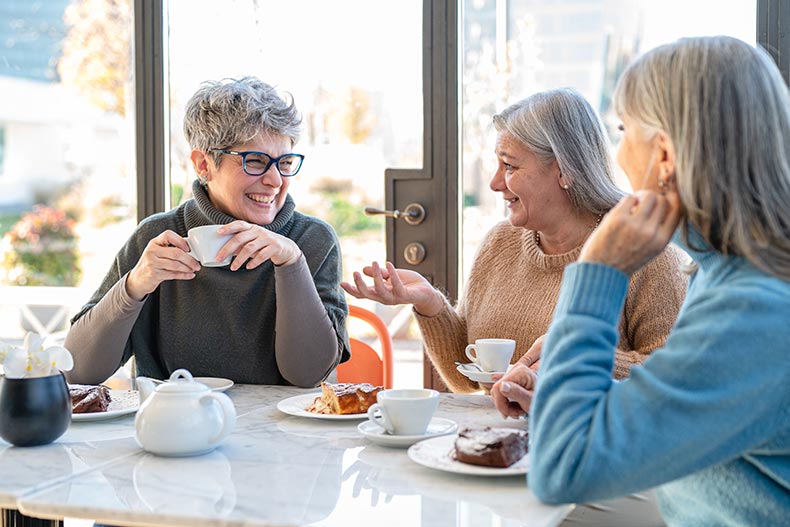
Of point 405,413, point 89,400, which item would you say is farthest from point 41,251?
point 405,413

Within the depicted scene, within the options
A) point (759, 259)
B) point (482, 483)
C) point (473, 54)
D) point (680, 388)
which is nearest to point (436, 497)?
point (482, 483)

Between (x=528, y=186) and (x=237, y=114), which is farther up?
(x=237, y=114)

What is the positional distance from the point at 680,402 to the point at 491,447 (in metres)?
0.33

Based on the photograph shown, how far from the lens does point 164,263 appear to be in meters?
1.85

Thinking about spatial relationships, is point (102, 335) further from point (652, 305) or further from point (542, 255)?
point (652, 305)

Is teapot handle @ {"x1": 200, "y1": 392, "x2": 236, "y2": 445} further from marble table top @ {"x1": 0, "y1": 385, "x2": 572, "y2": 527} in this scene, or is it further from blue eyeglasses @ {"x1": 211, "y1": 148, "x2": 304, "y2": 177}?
blue eyeglasses @ {"x1": 211, "y1": 148, "x2": 304, "y2": 177}

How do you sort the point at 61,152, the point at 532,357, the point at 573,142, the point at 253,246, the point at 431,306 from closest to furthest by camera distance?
the point at 532,357 < the point at 253,246 < the point at 573,142 < the point at 431,306 < the point at 61,152

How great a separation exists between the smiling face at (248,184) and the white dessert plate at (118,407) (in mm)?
555

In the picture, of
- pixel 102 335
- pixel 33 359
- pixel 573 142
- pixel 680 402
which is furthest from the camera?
pixel 573 142

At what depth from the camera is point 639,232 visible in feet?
3.62

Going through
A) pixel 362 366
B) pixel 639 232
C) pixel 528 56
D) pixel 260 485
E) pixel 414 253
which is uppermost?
pixel 528 56

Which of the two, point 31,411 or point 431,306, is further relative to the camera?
point 431,306

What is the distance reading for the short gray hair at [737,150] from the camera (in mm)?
1043

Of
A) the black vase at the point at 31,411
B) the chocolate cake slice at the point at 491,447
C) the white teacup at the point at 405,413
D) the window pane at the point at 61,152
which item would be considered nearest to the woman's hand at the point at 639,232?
the chocolate cake slice at the point at 491,447
